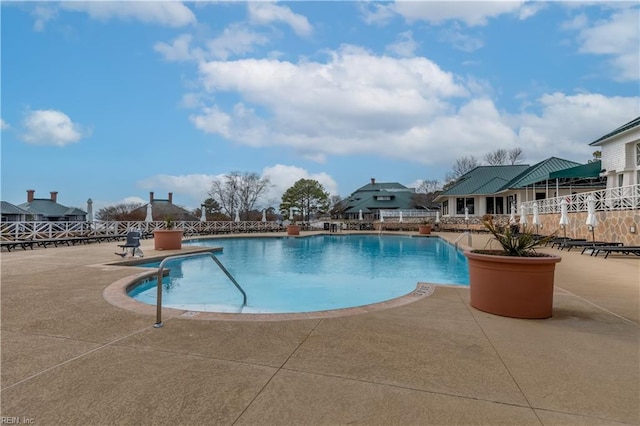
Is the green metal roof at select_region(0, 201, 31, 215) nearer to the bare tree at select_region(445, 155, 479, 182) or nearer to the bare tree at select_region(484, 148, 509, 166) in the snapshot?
the bare tree at select_region(445, 155, 479, 182)

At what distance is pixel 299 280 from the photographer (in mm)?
9070

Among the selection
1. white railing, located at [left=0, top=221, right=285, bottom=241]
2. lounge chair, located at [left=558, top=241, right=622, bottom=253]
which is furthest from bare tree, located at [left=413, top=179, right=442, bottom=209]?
lounge chair, located at [left=558, top=241, right=622, bottom=253]

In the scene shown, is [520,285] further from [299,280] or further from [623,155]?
[623,155]

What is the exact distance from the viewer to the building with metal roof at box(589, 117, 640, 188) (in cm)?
1499

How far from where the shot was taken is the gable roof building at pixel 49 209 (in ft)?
123

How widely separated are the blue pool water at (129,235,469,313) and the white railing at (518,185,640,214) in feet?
19.5

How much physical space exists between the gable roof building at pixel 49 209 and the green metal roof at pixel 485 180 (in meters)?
41.2

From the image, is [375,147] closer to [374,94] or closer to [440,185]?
[374,94]

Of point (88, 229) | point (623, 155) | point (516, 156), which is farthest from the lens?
point (516, 156)

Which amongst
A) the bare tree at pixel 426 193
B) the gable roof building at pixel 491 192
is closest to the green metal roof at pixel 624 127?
the gable roof building at pixel 491 192

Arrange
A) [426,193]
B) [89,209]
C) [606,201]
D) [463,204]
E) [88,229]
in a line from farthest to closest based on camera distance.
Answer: [426,193] < [463,204] < [89,209] < [88,229] < [606,201]

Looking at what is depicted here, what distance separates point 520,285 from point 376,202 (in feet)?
142

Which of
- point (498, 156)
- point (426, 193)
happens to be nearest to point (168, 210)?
point (426, 193)

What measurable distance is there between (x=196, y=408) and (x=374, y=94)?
17.4m
